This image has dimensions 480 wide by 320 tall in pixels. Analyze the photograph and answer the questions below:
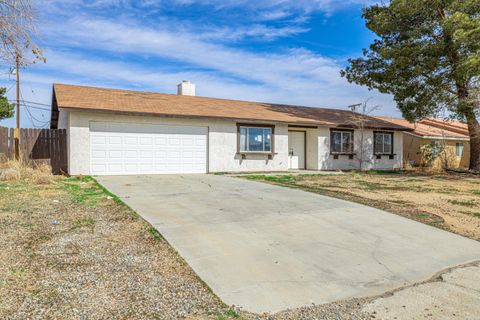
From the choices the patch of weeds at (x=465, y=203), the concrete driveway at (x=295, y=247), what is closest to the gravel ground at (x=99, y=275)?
the concrete driveway at (x=295, y=247)

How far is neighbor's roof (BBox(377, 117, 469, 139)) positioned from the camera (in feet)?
81.9

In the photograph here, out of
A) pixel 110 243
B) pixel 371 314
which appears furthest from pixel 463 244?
pixel 110 243

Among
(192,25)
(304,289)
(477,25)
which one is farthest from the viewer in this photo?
(192,25)

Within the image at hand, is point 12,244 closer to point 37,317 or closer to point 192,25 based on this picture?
point 37,317

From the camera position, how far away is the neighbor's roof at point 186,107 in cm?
1439

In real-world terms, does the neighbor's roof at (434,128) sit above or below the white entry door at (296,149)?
above

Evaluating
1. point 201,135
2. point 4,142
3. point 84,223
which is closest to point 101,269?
point 84,223

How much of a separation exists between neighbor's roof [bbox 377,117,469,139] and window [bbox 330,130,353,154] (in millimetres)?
6200

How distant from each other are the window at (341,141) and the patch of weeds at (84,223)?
15.3 m

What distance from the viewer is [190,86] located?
2112 centimetres

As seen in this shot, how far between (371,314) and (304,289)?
29.6 inches

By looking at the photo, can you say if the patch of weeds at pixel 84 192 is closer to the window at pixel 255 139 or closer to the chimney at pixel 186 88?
the window at pixel 255 139

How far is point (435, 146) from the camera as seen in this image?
23.1m

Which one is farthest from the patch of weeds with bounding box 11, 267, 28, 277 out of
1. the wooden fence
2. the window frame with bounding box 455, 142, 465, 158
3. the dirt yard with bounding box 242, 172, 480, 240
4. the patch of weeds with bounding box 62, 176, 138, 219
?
the window frame with bounding box 455, 142, 465, 158
